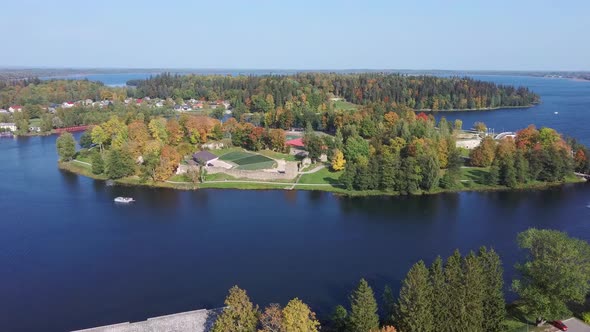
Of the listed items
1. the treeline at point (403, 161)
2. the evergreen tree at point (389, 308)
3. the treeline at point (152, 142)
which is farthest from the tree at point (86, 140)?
the evergreen tree at point (389, 308)

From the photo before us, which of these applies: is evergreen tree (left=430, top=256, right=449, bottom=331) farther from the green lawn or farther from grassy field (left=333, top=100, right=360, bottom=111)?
grassy field (left=333, top=100, right=360, bottom=111)

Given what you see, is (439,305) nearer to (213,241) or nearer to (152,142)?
(213,241)

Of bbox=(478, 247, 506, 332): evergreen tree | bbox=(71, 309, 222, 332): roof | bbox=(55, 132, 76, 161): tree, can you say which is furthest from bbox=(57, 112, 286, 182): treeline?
bbox=(478, 247, 506, 332): evergreen tree

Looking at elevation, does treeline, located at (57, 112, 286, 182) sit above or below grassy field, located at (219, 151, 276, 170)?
above

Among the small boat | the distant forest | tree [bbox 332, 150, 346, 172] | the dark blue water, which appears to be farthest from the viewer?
the distant forest

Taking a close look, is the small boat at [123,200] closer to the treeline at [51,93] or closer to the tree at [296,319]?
the tree at [296,319]
